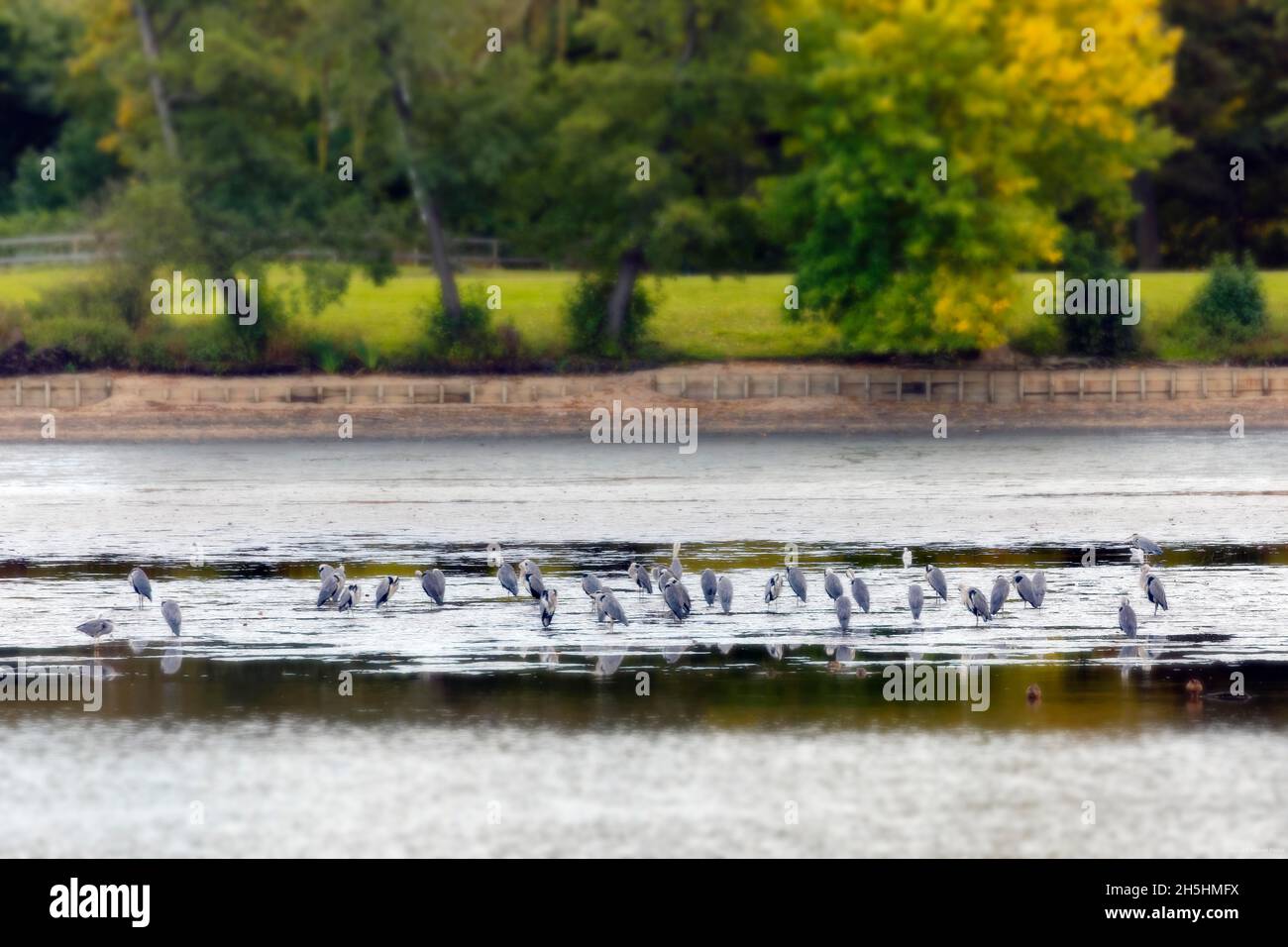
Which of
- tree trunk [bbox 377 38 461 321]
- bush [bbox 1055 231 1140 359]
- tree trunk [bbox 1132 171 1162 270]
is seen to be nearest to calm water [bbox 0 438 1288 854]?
bush [bbox 1055 231 1140 359]

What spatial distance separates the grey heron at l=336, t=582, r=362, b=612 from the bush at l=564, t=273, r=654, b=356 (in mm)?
34403

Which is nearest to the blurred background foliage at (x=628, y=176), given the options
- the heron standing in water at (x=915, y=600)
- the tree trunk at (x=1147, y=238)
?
the tree trunk at (x=1147, y=238)

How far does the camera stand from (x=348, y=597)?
920 inches

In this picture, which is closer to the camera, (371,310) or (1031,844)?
(1031,844)

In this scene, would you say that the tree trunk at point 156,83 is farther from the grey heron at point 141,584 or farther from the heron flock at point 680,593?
the heron flock at point 680,593

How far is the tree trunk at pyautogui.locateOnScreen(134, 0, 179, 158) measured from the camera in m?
59.0

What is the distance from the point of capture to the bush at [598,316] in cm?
5812

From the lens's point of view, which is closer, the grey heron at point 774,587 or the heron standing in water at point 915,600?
the heron standing in water at point 915,600

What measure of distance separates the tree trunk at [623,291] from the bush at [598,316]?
3.9 inches

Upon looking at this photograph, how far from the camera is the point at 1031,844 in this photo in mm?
14844

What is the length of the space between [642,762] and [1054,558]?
12.5m

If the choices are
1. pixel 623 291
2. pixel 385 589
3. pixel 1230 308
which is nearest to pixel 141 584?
pixel 385 589
